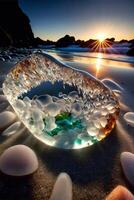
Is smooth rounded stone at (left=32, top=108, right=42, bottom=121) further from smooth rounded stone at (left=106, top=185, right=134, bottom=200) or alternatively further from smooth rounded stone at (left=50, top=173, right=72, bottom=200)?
smooth rounded stone at (left=106, top=185, right=134, bottom=200)

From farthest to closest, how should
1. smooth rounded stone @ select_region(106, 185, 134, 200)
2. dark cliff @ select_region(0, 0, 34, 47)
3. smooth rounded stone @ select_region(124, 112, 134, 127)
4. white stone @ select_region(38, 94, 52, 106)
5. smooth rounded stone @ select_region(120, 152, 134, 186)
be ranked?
dark cliff @ select_region(0, 0, 34, 47) → smooth rounded stone @ select_region(124, 112, 134, 127) → white stone @ select_region(38, 94, 52, 106) → smooth rounded stone @ select_region(120, 152, 134, 186) → smooth rounded stone @ select_region(106, 185, 134, 200)

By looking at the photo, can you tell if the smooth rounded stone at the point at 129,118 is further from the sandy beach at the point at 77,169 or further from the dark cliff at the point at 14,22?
the dark cliff at the point at 14,22

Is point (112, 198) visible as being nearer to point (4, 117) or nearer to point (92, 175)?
point (92, 175)

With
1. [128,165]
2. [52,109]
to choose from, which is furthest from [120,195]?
[52,109]

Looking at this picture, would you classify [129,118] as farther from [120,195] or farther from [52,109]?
[120,195]

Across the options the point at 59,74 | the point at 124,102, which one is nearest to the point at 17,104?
the point at 59,74

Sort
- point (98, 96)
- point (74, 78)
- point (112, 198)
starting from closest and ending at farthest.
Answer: point (112, 198) → point (98, 96) → point (74, 78)

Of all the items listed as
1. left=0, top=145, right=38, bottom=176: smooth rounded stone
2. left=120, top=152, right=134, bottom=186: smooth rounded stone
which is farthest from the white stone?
left=120, top=152, right=134, bottom=186: smooth rounded stone
